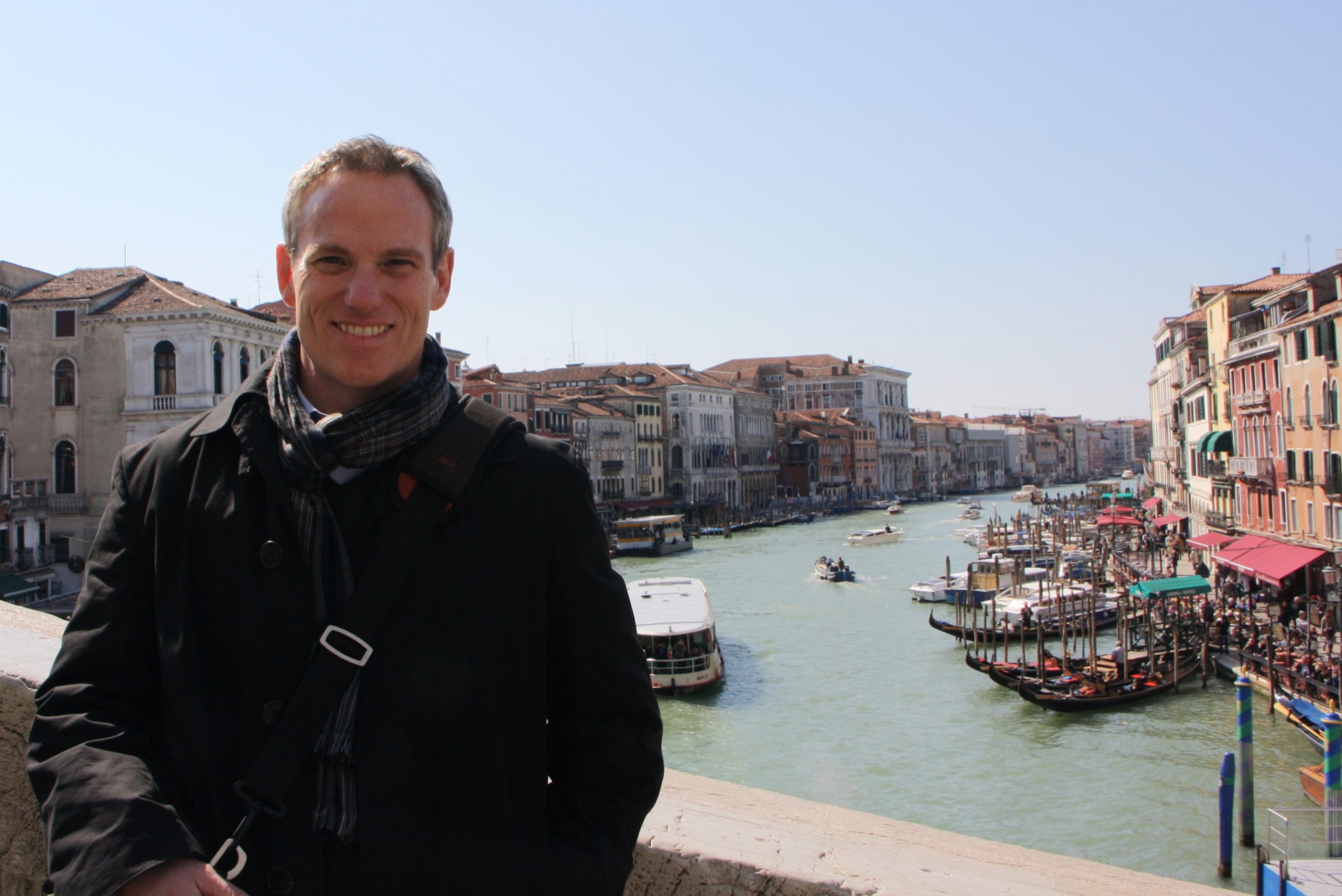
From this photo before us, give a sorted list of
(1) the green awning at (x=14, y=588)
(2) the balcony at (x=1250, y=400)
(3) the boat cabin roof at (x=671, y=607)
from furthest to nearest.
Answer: (2) the balcony at (x=1250, y=400), (1) the green awning at (x=14, y=588), (3) the boat cabin roof at (x=671, y=607)

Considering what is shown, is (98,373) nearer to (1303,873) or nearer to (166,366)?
(166,366)

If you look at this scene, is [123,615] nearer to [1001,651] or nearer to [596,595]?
[596,595]

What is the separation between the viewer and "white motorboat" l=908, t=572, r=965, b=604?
18.5 metres

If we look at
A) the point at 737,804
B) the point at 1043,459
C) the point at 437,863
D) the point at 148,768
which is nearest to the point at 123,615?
the point at 148,768

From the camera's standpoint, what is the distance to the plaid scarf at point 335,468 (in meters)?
0.80

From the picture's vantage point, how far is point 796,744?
972 centimetres

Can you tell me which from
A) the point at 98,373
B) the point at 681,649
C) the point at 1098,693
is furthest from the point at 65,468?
the point at 1098,693

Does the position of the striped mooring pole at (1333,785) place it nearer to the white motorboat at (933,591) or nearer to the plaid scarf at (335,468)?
the plaid scarf at (335,468)

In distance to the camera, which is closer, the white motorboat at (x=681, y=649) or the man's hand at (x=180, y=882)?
the man's hand at (x=180, y=882)

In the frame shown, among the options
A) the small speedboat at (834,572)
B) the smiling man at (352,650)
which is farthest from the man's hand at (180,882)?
the small speedboat at (834,572)

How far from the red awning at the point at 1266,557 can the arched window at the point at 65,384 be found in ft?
53.0

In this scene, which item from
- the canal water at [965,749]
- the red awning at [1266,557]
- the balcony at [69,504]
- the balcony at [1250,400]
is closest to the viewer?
the canal water at [965,749]

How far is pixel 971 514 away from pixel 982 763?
32.7 metres

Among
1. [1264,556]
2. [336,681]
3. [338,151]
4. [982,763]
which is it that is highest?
[338,151]
